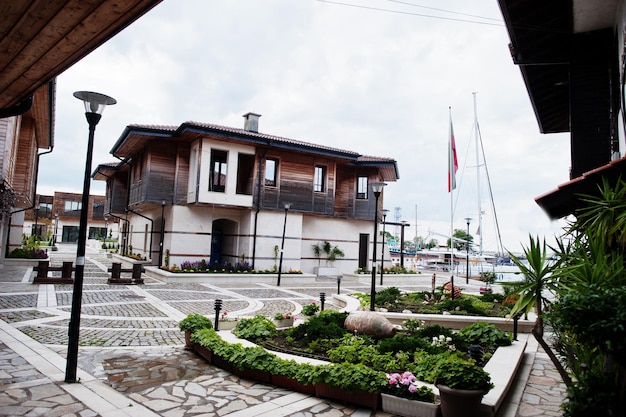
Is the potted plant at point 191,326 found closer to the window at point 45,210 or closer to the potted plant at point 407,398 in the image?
the potted plant at point 407,398

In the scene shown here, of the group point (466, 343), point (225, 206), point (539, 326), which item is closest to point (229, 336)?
point (466, 343)

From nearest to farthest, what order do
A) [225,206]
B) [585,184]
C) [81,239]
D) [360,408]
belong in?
[360,408]
[585,184]
[81,239]
[225,206]

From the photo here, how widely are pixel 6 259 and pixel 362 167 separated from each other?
22.4 m

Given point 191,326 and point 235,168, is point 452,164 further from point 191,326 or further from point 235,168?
point 191,326

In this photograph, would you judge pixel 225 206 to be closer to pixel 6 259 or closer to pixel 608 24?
pixel 6 259

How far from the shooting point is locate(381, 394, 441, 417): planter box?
4938mm

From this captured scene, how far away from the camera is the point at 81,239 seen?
6.29 metres

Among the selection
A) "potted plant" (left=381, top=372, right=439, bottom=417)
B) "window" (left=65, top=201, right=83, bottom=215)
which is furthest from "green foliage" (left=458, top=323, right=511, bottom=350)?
"window" (left=65, top=201, right=83, bottom=215)

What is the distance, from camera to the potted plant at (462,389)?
4711mm

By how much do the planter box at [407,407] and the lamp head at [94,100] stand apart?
5.68 m

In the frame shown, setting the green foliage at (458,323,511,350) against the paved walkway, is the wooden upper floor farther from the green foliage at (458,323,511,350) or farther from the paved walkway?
the green foliage at (458,323,511,350)

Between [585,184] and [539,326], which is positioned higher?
[585,184]

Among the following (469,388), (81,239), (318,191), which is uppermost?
(318,191)

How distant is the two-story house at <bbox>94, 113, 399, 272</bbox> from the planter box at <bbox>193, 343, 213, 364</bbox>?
14366mm
